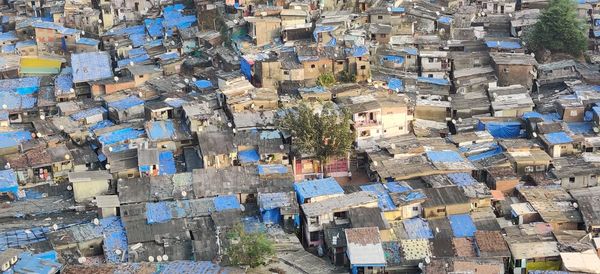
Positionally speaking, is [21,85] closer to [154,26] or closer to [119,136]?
[154,26]

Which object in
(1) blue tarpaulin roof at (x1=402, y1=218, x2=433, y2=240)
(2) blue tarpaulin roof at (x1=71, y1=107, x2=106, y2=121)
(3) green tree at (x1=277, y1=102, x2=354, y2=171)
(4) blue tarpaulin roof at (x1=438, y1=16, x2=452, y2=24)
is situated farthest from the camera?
(4) blue tarpaulin roof at (x1=438, y1=16, x2=452, y2=24)

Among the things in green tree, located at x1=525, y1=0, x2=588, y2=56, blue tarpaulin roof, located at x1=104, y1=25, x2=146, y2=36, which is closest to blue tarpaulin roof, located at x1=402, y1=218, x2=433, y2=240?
green tree, located at x1=525, y1=0, x2=588, y2=56

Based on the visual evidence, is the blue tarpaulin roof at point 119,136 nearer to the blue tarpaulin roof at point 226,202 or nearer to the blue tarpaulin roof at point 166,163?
the blue tarpaulin roof at point 166,163

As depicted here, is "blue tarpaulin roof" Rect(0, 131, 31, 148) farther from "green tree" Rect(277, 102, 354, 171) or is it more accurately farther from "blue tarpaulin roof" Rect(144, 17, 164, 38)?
"blue tarpaulin roof" Rect(144, 17, 164, 38)

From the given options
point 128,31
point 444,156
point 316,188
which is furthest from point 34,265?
point 128,31

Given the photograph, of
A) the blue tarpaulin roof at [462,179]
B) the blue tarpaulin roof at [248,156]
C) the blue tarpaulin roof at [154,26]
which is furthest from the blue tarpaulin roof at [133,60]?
the blue tarpaulin roof at [462,179]

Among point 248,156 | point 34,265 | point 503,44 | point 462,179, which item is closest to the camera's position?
point 34,265
